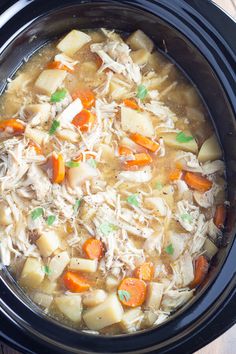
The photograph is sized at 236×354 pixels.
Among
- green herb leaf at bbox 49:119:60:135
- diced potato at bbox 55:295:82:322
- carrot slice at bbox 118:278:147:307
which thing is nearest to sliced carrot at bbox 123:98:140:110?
green herb leaf at bbox 49:119:60:135

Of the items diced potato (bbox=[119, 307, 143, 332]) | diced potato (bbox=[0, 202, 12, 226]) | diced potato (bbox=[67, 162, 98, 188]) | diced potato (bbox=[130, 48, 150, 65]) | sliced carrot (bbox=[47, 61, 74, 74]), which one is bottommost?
diced potato (bbox=[119, 307, 143, 332])

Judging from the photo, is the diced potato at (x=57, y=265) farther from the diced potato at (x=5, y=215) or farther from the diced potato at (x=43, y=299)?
the diced potato at (x=5, y=215)

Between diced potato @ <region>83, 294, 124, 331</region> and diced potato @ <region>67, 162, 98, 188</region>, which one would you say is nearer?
diced potato @ <region>83, 294, 124, 331</region>

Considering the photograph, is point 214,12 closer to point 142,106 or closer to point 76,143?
point 142,106

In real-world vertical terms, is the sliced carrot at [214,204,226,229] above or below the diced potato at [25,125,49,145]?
below

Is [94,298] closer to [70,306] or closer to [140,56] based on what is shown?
[70,306]

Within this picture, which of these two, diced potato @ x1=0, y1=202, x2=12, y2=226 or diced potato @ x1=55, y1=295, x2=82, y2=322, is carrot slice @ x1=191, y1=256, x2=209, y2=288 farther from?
diced potato @ x1=0, y1=202, x2=12, y2=226
